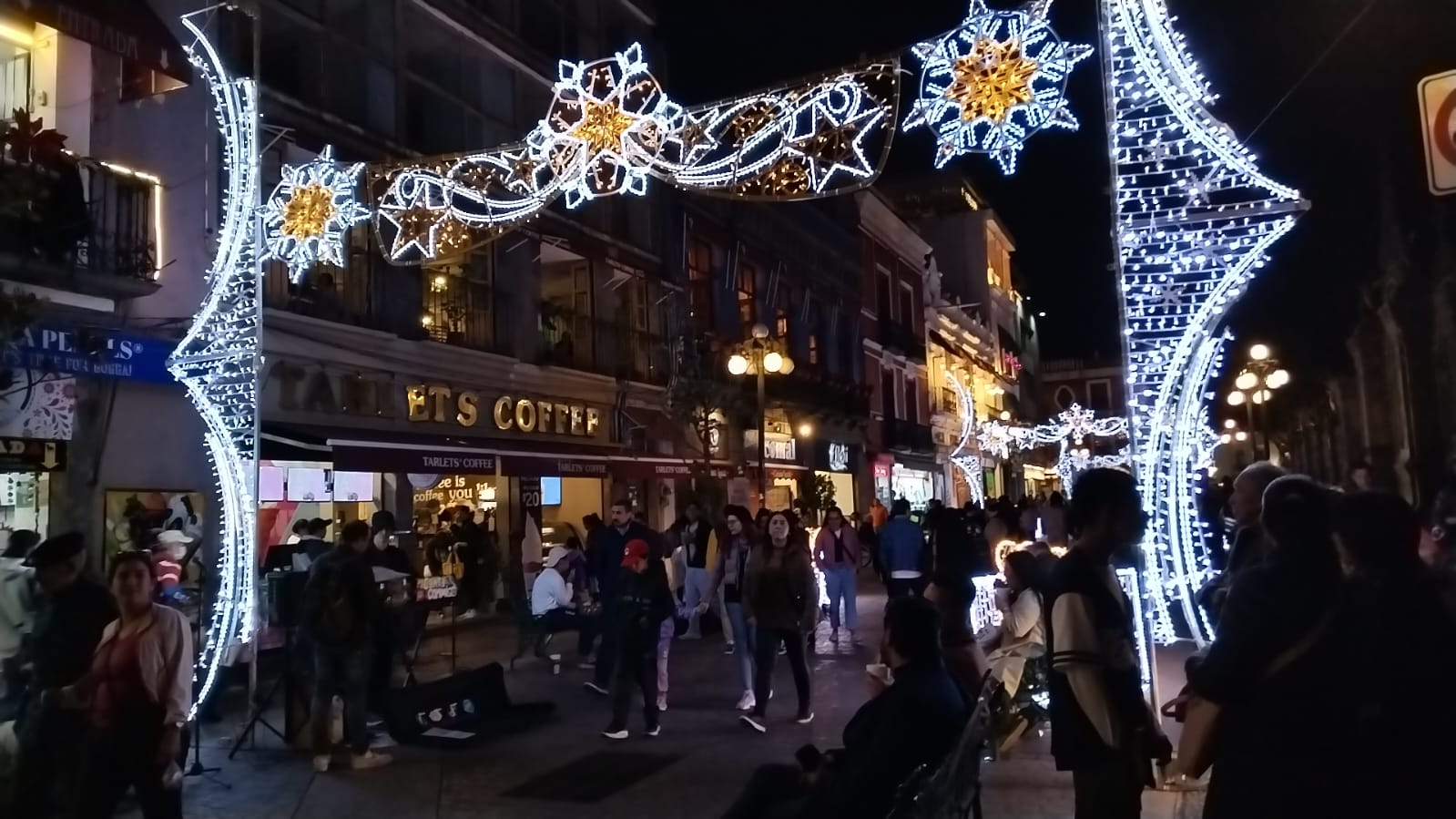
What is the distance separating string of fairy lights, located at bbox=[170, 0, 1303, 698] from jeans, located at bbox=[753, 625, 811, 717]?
9.42 feet

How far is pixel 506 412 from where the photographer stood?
18.6m

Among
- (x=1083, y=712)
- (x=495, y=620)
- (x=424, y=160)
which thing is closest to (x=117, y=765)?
(x=1083, y=712)

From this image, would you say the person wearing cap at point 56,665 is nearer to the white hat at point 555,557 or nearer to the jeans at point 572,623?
the jeans at point 572,623

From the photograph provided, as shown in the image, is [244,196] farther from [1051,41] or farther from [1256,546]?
[1256,546]

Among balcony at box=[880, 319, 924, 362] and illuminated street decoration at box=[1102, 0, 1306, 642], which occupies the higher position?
balcony at box=[880, 319, 924, 362]

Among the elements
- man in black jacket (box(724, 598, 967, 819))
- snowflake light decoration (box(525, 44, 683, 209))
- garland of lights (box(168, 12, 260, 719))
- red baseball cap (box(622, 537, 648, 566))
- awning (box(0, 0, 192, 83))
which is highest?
awning (box(0, 0, 192, 83))

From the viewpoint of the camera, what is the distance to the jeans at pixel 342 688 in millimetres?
7723

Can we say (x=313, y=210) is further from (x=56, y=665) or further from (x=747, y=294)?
(x=747, y=294)

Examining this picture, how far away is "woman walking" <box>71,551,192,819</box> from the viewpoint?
16.1ft

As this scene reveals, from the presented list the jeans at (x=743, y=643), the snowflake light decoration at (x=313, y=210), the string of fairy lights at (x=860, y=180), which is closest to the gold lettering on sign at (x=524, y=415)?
the string of fairy lights at (x=860, y=180)

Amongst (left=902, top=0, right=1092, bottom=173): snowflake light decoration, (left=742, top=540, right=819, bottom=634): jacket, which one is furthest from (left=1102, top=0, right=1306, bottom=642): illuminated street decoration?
(left=742, top=540, right=819, bottom=634): jacket

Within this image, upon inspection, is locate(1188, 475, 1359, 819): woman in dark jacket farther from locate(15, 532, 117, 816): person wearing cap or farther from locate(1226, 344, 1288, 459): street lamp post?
locate(1226, 344, 1288, 459): street lamp post

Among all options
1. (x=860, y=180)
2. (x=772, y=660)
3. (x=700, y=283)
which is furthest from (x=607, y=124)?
(x=700, y=283)

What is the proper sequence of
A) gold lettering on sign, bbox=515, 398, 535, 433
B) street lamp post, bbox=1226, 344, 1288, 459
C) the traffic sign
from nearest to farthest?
the traffic sign < gold lettering on sign, bbox=515, 398, 535, 433 < street lamp post, bbox=1226, 344, 1288, 459
